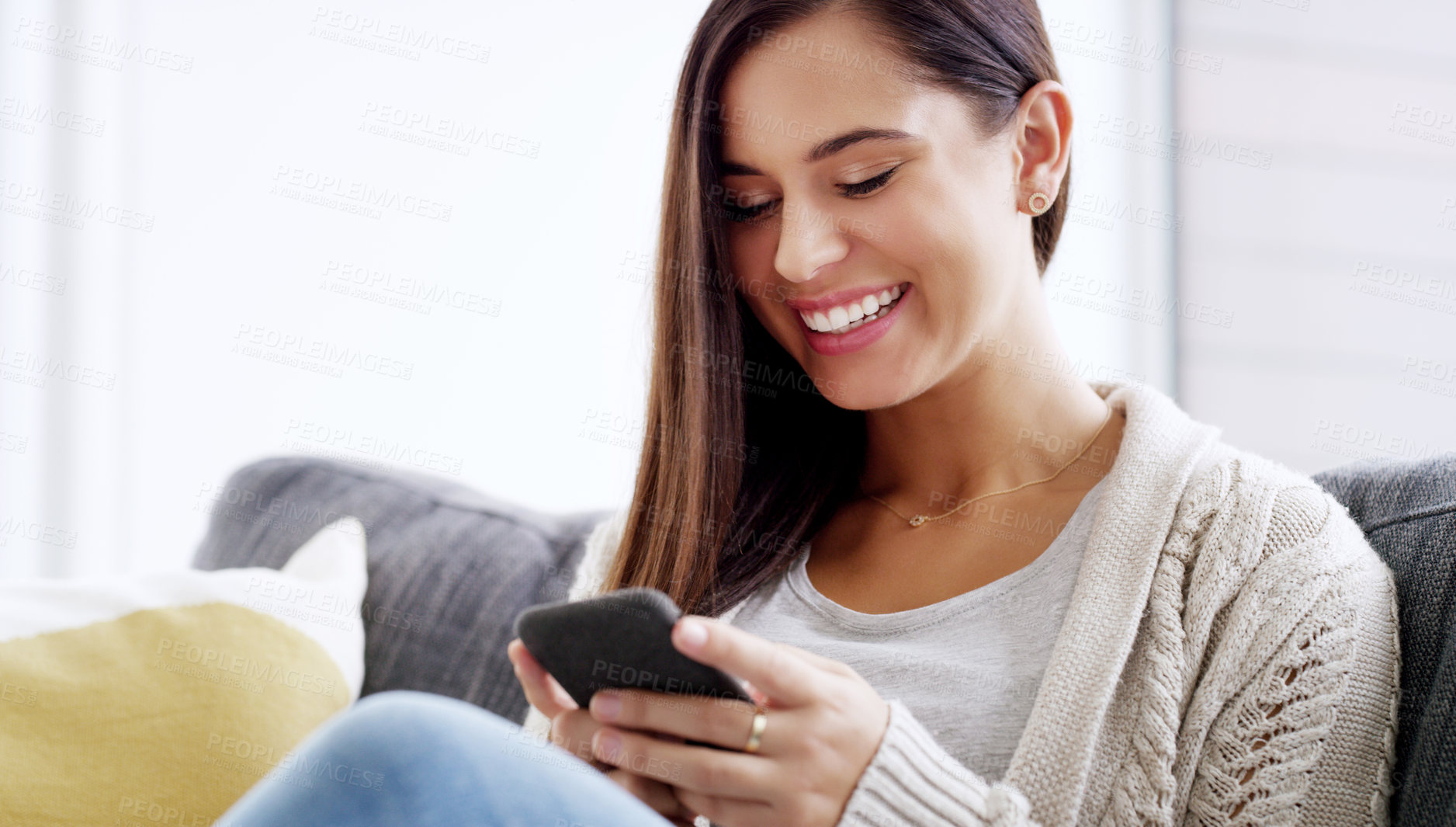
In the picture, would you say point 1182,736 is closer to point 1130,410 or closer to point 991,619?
point 991,619

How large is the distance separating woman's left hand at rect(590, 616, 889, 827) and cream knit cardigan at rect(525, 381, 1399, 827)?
0.09 feet

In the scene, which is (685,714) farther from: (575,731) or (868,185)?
(868,185)

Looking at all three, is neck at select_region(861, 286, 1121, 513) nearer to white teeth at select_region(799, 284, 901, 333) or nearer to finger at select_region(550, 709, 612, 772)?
white teeth at select_region(799, 284, 901, 333)

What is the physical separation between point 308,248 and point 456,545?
44.0 inches

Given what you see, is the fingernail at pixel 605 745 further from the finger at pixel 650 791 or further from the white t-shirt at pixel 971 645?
the white t-shirt at pixel 971 645

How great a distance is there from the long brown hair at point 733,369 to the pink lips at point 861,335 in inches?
2.3

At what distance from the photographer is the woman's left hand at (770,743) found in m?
0.74

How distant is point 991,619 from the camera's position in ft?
3.25

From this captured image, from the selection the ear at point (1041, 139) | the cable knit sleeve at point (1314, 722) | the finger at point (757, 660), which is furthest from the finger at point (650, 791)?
the ear at point (1041, 139)

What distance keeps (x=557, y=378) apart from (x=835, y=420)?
37.4 inches

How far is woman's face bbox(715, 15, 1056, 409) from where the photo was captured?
3.34 ft

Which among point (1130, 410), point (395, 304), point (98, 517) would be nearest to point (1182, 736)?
point (1130, 410)

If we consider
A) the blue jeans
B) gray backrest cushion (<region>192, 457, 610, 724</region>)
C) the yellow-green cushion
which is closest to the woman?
the blue jeans

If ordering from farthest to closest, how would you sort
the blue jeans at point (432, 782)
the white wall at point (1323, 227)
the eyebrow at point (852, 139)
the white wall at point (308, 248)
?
1. the white wall at point (308, 248)
2. the white wall at point (1323, 227)
3. the eyebrow at point (852, 139)
4. the blue jeans at point (432, 782)
